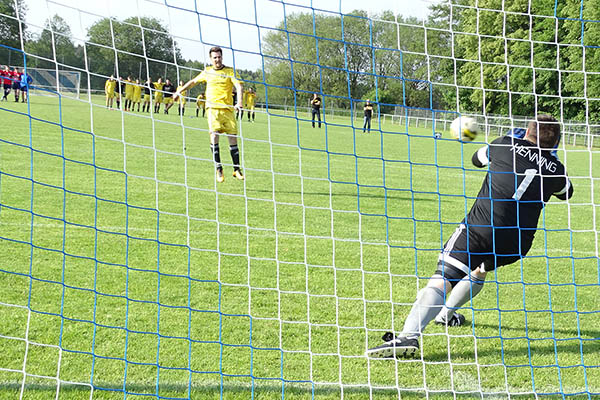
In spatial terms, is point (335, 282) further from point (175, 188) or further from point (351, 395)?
point (175, 188)

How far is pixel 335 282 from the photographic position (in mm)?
4535

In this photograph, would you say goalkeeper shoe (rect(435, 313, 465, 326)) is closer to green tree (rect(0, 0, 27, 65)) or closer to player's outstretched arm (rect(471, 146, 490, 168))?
player's outstretched arm (rect(471, 146, 490, 168))

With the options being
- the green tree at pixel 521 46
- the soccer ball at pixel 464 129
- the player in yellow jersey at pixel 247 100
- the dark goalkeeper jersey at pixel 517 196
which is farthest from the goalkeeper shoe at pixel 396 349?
the player in yellow jersey at pixel 247 100

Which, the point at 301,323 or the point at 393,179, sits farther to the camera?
the point at 393,179

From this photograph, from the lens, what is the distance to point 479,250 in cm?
373

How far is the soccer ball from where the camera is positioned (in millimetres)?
3941

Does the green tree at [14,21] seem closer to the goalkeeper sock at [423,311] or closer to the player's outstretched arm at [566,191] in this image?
the goalkeeper sock at [423,311]

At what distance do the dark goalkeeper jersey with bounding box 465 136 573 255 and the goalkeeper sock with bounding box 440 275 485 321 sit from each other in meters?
0.29

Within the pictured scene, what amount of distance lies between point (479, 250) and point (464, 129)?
0.86 m

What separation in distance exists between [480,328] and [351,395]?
1.44 metres

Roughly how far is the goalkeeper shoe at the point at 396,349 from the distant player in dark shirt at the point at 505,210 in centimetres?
33

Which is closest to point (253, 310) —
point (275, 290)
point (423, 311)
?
point (275, 290)

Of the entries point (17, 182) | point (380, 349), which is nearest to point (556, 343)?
point (380, 349)

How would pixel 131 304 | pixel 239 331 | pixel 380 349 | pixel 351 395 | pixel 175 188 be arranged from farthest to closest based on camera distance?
pixel 175 188
pixel 131 304
pixel 239 331
pixel 380 349
pixel 351 395
